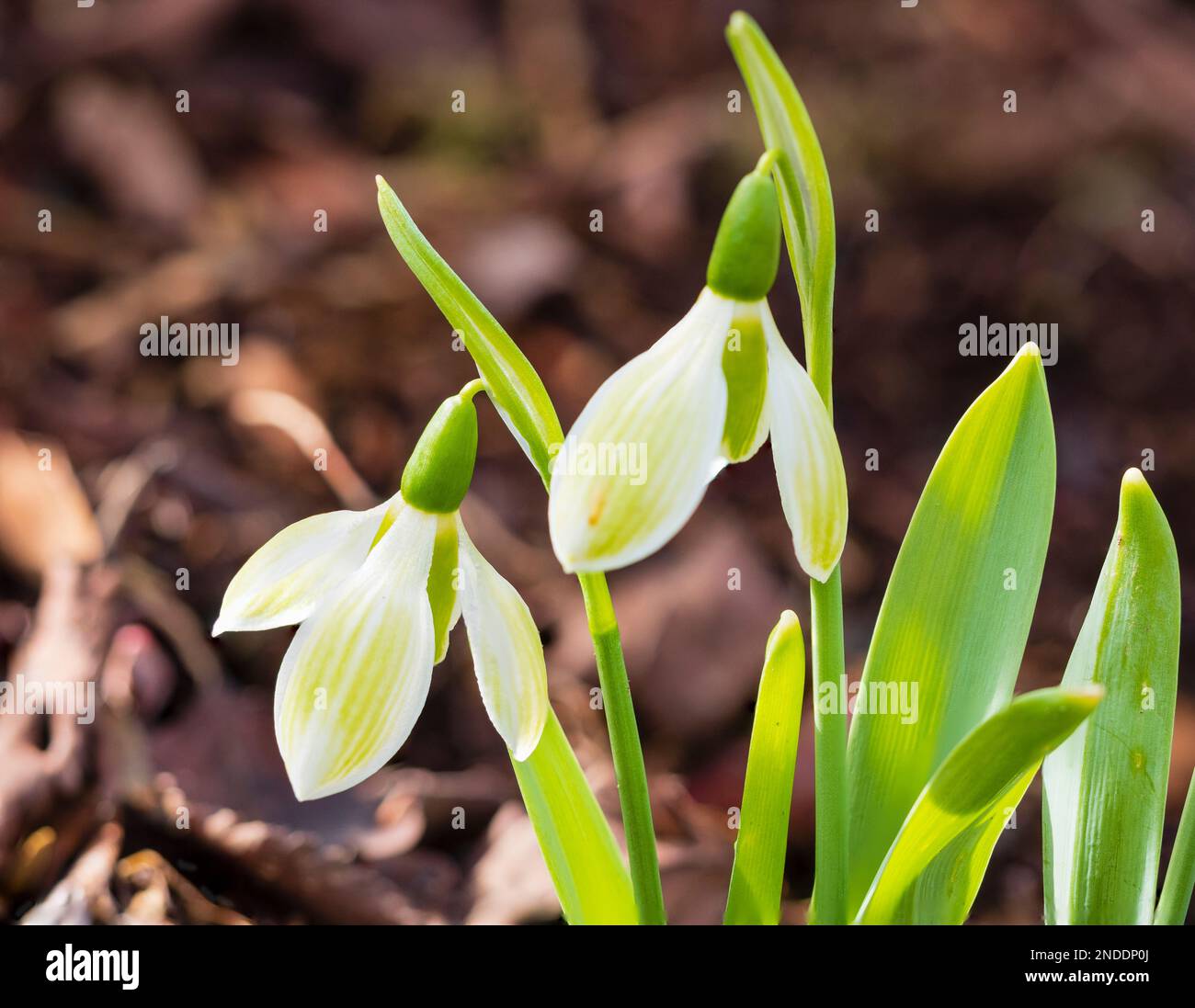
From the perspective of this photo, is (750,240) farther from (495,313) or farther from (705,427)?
(495,313)

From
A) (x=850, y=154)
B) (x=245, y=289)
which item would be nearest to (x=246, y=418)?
(x=245, y=289)

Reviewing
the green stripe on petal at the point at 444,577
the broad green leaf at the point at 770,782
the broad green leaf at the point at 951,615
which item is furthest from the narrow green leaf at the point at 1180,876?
the green stripe on petal at the point at 444,577

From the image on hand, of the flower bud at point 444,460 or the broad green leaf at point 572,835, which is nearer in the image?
the flower bud at point 444,460

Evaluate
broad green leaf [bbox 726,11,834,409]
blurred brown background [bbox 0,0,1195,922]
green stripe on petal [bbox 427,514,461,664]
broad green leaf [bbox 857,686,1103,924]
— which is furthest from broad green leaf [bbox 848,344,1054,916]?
blurred brown background [bbox 0,0,1195,922]

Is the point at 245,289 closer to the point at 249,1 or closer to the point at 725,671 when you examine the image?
the point at 249,1

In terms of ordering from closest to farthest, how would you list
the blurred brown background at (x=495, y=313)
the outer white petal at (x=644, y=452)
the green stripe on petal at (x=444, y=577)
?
the outer white petal at (x=644, y=452) < the green stripe on petal at (x=444, y=577) < the blurred brown background at (x=495, y=313)

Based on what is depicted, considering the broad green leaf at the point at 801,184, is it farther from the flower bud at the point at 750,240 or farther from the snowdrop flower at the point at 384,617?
the snowdrop flower at the point at 384,617

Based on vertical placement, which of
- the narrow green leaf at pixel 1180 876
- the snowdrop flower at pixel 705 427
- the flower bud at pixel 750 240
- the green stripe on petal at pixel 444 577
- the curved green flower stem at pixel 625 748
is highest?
the flower bud at pixel 750 240
